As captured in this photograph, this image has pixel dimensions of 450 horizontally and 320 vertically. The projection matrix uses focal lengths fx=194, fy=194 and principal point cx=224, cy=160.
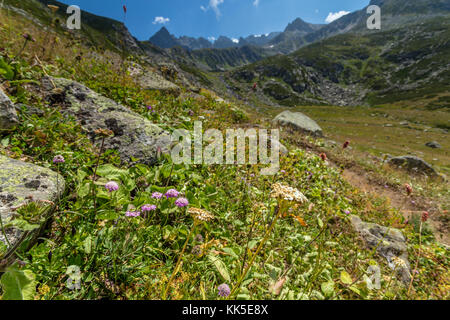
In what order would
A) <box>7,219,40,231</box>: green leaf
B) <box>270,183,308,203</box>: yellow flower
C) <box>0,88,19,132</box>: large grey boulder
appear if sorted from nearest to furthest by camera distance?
<box>270,183,308,203</box>: yellow flower, <box>7,219,40,231</box>: green leaf, <box>0,88,19,132</box>: large grey boulder

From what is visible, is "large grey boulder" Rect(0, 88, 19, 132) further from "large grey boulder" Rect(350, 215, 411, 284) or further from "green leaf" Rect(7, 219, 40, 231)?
"large grey boulder" Rect(350, 215, 411, 284)

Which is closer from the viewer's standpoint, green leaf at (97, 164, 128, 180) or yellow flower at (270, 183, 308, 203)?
yellow flower at (270, 183, 308, 203)

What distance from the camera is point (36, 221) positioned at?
1.86 m

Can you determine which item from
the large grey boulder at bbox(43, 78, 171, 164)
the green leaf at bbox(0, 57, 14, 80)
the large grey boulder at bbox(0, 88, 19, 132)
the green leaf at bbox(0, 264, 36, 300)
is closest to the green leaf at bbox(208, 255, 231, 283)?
the green leaf at bbox(0, 264, 36, 300)

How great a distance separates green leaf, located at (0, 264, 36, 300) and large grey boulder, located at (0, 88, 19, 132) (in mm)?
2924

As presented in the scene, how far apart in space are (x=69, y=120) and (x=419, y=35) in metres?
260

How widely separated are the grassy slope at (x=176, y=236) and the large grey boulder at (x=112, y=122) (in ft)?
0.94

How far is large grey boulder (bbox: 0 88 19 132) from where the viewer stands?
3.11 m

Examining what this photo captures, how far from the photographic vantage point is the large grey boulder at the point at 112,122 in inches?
151

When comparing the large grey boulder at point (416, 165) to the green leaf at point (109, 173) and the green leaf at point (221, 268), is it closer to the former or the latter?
the green leaf at point (221, 268)

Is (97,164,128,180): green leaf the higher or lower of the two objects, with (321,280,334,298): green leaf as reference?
higher

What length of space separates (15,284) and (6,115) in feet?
10.4

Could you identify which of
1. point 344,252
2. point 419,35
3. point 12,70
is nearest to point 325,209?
point 344,252
